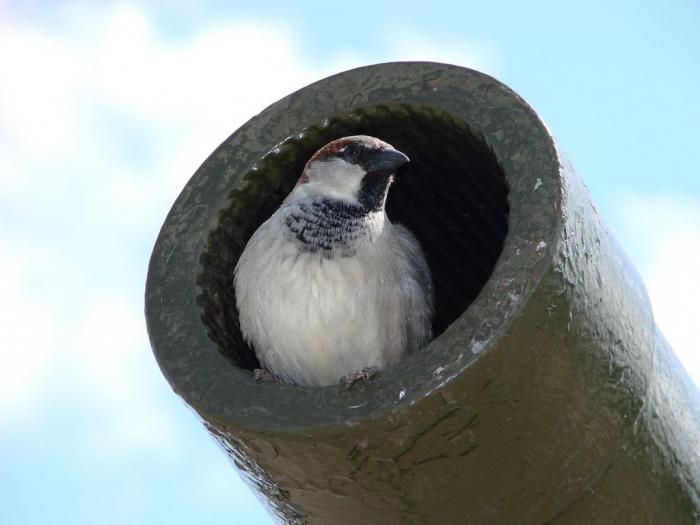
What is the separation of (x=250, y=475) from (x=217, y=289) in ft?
2.04

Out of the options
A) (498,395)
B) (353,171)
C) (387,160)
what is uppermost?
(353,171)

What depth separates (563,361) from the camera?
2184mm

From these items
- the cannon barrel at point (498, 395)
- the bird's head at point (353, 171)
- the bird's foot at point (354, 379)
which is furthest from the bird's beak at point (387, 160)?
the bird's foot at point (354, 379)

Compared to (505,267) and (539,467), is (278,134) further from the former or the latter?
(539,467)

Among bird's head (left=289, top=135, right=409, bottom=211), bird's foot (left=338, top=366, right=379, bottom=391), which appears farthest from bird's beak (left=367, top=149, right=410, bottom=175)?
bird's foot (left=338, top=366, right=379, bottom=391)

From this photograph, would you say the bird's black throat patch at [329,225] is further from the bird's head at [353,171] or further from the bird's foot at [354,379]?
the bird's foot at [354,379]

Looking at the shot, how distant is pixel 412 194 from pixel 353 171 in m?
0.31

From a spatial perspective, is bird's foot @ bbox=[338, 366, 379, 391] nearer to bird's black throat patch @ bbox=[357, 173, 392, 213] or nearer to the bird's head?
the bird's head

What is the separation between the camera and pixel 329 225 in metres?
3.47

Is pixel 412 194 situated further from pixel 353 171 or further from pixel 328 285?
pixel 328 285

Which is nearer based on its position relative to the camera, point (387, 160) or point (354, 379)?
point (354, 379)

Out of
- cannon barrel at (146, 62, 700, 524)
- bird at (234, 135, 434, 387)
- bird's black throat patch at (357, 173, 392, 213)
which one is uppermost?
bird's black throat patch at (357, 173, 392, 213)

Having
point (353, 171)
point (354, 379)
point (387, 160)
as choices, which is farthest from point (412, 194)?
point (354, 379)

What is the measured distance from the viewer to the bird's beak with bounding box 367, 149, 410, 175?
128 inches
